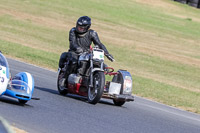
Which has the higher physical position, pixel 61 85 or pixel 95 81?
pixel 95 81

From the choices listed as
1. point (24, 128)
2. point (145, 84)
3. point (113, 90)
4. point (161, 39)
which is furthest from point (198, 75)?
point (24, 128)

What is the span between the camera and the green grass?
19781 mm

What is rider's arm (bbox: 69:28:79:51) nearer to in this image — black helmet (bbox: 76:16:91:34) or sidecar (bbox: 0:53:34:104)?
black helmet (bbox: 76:16:91:34)

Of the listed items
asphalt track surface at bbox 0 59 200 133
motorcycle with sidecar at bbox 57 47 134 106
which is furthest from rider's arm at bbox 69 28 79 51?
asphalt track surface at bbox 0 59 200 133

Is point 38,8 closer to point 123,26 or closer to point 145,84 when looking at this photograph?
point 123,26

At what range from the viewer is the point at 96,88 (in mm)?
10500

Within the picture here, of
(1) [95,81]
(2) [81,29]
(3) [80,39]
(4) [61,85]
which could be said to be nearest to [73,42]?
(3) [80,39]

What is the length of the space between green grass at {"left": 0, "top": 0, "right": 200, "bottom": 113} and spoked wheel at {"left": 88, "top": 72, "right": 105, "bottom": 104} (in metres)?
3.86

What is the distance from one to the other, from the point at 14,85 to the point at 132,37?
24274 millimetres

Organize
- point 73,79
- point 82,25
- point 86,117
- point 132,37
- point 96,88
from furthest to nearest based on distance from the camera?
point 132,37 → point 82,25 → point 73,79 → point 96,88 → point 86,117

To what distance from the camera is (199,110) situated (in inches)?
542

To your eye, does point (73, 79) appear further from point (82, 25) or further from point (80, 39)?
point (82, 25)

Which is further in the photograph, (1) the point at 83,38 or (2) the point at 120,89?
(1) the point at 83,38

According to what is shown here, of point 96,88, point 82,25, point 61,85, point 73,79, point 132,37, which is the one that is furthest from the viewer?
point 132,37
